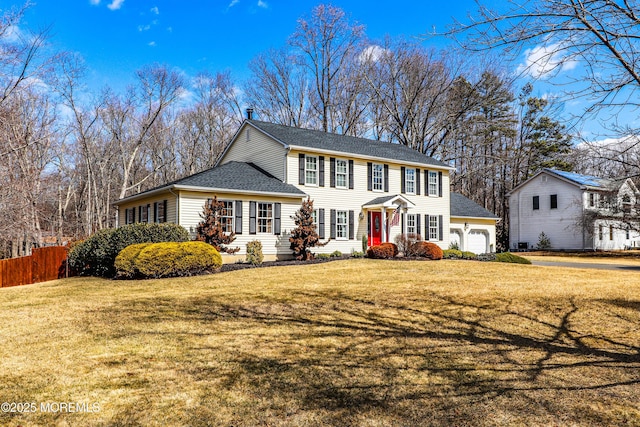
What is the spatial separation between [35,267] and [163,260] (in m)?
5.30

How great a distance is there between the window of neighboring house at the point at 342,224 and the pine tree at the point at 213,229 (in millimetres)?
6306

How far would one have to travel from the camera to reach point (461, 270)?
15.2 meters

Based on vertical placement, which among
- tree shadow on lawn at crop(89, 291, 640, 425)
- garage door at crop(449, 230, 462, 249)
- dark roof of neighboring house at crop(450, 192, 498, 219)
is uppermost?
dark roof of neighboring house at crop(450, 192, 498, 219)

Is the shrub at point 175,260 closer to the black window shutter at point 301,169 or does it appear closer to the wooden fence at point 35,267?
the wooden fence at point 35,267

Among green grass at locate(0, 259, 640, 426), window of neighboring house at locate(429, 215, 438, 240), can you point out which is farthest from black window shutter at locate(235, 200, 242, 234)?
window of neighboring house at locate(429, 215, 438, 240)

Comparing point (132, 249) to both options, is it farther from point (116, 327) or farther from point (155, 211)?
point (116, 327)

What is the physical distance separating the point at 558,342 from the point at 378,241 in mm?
18226

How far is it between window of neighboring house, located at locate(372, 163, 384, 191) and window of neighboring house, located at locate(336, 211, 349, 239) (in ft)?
8.29

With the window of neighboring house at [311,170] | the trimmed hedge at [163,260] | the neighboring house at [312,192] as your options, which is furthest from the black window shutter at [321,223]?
the trimmed hedge at [163,260]

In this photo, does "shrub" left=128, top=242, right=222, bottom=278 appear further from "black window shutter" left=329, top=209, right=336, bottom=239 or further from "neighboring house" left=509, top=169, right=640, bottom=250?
"neighboring house" left=509, top=169, right=640, bottom=250

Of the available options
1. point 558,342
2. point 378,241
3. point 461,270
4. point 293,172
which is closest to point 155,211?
point 293,172

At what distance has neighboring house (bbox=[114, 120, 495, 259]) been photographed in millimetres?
20219

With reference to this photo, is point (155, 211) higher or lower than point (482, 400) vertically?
higher

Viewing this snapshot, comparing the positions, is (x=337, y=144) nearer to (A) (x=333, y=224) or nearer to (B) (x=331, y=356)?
(A) (x=333, y=224)
